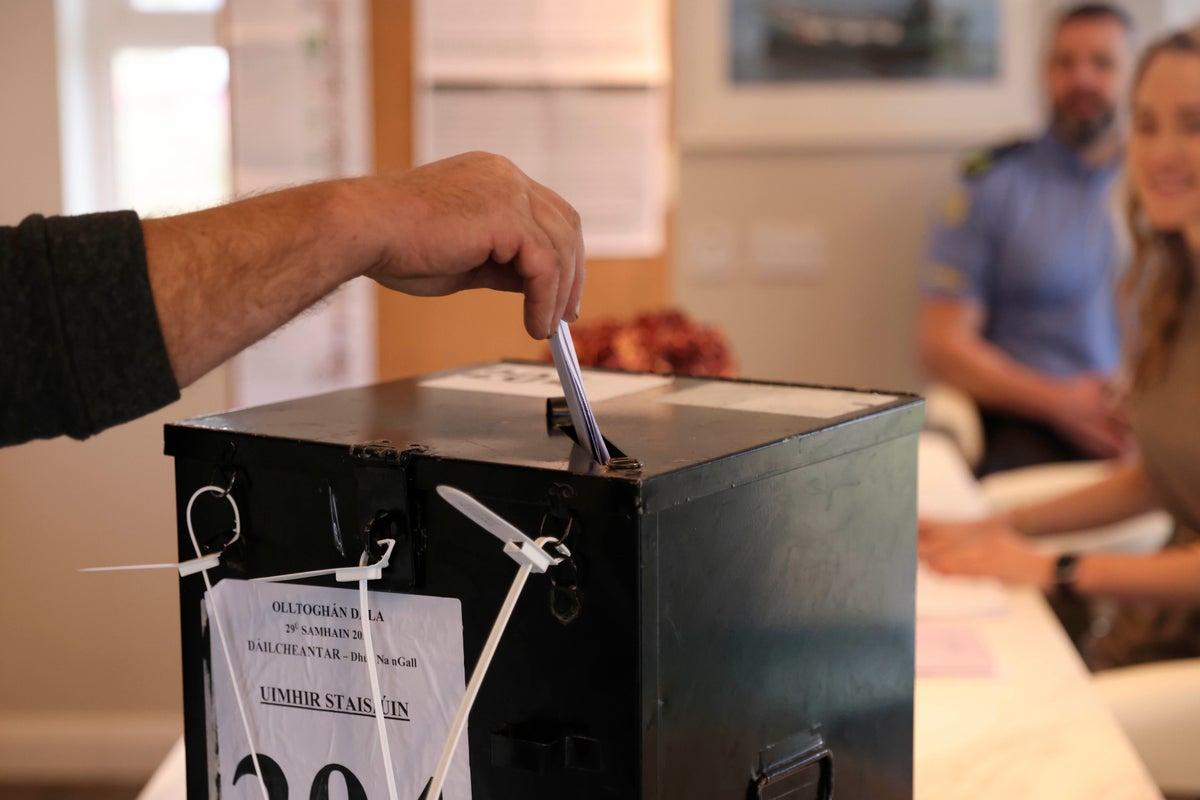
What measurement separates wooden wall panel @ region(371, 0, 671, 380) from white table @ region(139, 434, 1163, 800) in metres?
1.25

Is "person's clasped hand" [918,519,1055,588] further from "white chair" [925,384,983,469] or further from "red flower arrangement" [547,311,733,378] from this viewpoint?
"white chair" [925,384,983,469]

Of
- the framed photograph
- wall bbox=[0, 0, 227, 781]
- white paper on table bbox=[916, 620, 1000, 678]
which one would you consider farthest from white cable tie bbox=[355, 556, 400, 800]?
the framed photograph

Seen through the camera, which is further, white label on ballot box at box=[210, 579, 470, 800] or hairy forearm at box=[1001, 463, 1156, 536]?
hairy forearm at box=[1001, 463, 1156, 536]

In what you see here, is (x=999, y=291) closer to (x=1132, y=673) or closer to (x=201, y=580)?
(x=1132, y=673)

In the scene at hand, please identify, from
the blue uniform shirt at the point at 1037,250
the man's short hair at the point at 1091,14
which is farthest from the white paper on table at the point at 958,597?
the man's short hair at the point at 1091,14

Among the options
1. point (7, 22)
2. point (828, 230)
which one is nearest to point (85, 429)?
point (7, 22)

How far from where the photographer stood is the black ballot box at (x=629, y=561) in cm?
62

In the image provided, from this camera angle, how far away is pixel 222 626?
72cm

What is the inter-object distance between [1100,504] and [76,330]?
1.64m

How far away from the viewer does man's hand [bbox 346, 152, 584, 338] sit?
66 centimetres

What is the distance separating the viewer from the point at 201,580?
73 cm

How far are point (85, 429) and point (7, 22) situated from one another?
2123 millimetres

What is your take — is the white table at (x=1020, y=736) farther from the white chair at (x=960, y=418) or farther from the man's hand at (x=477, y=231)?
the white chair at (x=960, y=418)

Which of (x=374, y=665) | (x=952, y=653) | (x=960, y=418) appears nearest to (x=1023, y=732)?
(x=952, y=653)
